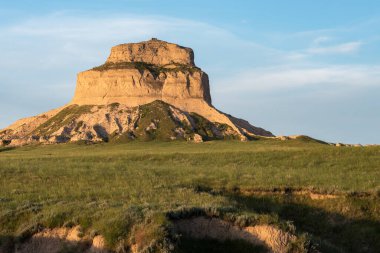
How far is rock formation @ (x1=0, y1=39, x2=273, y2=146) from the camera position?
13275cm

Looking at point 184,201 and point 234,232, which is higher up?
point 184,201

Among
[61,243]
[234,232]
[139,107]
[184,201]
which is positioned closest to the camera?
[61,243]

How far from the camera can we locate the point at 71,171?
32.1 m

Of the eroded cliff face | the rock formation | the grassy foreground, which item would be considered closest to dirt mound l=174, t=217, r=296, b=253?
the grassy foreground

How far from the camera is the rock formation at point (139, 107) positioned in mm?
132750

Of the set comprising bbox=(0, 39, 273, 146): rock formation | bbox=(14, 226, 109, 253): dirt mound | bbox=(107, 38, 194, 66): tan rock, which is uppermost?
bbox=(107, 38, 194, 66): tan rock

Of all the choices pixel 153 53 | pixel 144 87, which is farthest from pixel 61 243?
pixel 153 53

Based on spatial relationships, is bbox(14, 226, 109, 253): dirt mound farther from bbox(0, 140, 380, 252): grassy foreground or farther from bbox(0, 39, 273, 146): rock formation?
bbox(0, 39, 273, 146): rock formation

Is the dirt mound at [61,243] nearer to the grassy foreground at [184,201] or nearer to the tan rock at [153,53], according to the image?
the grassy foreground at [184,201]

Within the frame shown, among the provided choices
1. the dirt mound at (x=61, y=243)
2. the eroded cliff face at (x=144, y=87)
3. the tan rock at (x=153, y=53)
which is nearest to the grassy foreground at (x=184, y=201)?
the dirt mound at (x=61, y=243)

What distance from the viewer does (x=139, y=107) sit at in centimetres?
14812

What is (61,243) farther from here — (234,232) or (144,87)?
(144,87)

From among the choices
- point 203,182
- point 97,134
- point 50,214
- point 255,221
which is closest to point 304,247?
point 255,221

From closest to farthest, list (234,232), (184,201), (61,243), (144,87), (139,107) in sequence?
(61,243) → (234,232) → (184,201) → (139,107) → (144,87)
